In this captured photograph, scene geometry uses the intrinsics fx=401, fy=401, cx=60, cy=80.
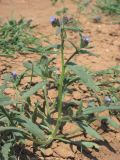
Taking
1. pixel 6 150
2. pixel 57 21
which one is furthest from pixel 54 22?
pixel 6 150

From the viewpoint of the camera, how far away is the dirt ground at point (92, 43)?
2.54 meters

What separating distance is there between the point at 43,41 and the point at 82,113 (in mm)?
1492

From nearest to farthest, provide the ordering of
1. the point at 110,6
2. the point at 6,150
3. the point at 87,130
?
the point at 6,150, the point at 87,130, the point at 110,6

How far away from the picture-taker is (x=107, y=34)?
160 inches

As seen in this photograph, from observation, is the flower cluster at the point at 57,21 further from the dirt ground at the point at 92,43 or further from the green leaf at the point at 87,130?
the dirt ground at the point at 92,43

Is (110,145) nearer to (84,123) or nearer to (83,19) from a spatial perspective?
(84,123)

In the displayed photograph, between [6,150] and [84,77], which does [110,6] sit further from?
[6,150]

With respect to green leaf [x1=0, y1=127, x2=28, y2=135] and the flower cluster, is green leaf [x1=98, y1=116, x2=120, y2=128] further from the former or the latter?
the flower cluster

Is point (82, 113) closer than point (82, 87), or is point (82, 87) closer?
point (82, 113)

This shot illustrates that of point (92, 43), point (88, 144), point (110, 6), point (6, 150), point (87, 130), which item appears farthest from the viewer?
point (110, 6)

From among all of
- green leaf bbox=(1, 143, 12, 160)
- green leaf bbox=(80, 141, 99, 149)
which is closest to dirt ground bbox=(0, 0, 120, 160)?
green leaf bbox=(80, 141, 99, 149)

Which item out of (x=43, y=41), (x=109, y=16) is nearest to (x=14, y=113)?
(x=43, y=41)

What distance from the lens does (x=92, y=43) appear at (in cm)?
384

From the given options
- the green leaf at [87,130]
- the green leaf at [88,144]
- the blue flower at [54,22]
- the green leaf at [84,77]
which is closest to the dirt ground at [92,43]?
the green leaf at [88,144]
